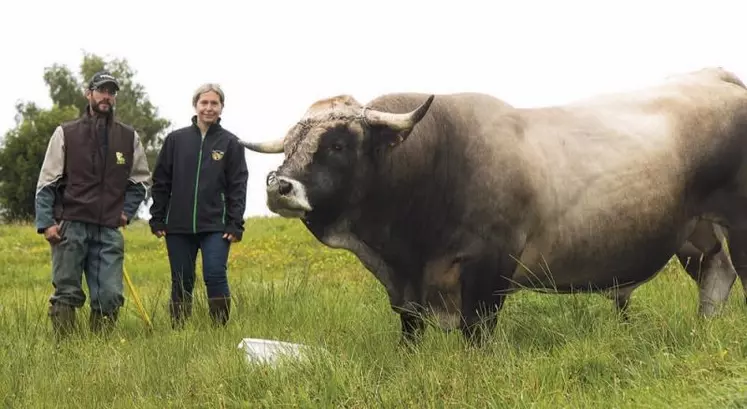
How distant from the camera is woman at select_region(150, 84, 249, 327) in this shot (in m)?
6.68

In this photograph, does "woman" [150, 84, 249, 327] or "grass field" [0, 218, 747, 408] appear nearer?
"grass field" [0, 218, 747, 408]

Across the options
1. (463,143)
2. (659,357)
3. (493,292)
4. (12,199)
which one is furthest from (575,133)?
(12,199)

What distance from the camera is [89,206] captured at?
21.4ft

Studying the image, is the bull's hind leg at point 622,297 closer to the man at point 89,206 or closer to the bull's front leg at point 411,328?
the bull's front leg at point 411,328

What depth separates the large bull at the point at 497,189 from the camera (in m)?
4.88

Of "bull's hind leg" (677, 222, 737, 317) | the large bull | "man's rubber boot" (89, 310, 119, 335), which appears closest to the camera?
the large bull

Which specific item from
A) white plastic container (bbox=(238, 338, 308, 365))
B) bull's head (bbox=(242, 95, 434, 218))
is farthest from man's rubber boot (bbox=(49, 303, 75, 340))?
bull's head (bbox=(242, 95, 434, 218))

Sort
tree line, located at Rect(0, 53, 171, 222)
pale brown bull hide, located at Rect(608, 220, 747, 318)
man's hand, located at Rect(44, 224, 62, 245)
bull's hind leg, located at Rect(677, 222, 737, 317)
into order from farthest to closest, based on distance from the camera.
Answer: tree line, located at Rect(0, 53, 171, 222) < man's hand, located at Rect(44, 224, 62, 245) < bull's hind leg, located at Rect(677, 222, 737, 317) < pale brown bull hide, located at Rect(608, 220, 747, 318)

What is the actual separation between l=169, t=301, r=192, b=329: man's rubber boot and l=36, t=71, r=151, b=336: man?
0.41 meters

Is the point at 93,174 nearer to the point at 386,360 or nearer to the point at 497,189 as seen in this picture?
the point at 386,360

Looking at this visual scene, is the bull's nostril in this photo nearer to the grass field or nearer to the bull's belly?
the grass field

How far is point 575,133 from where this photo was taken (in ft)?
18.0

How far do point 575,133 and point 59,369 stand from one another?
145 inches

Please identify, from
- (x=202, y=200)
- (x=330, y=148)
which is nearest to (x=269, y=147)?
(x=330, y=148)
